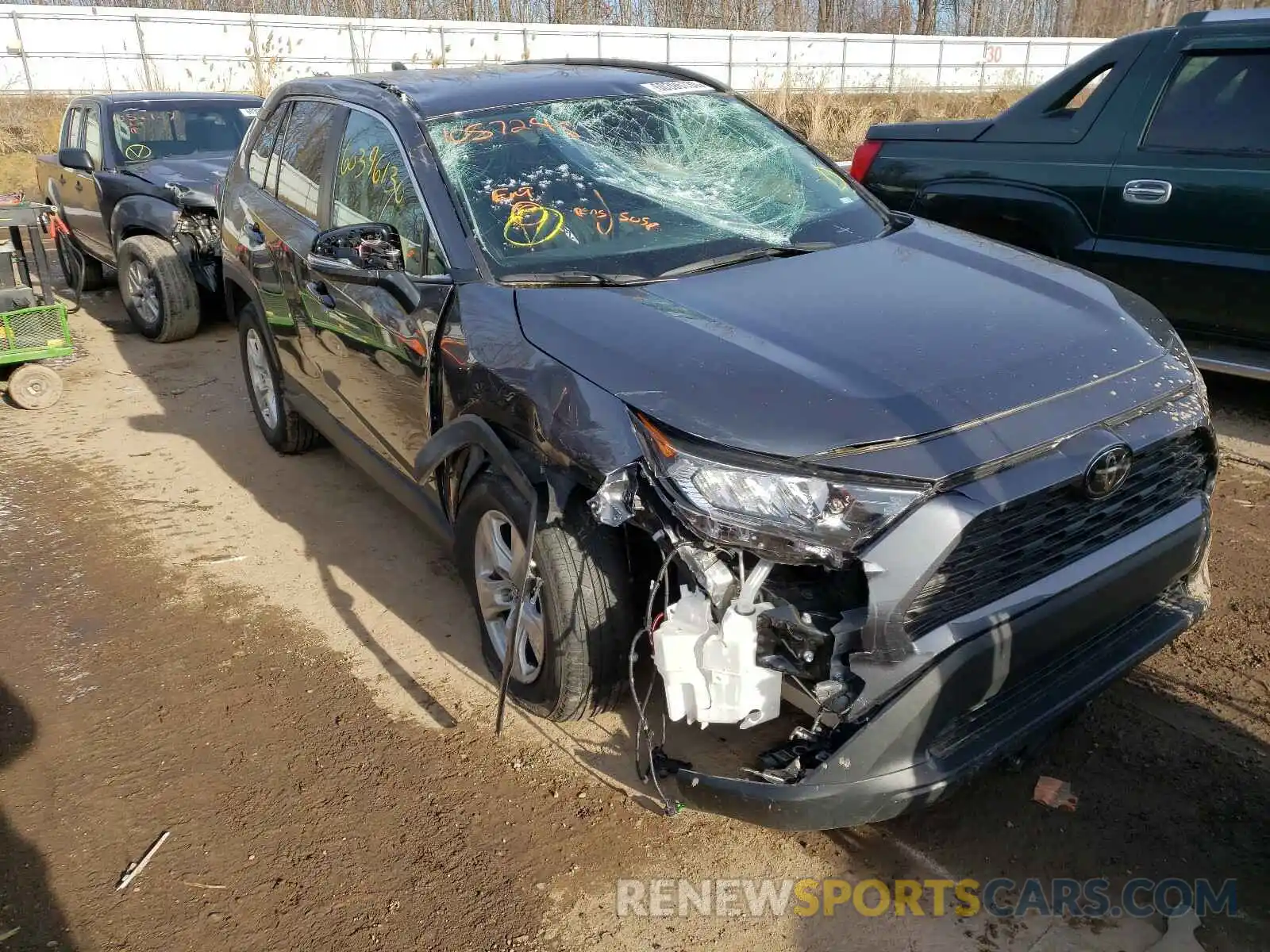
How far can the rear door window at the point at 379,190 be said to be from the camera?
3.37 meters

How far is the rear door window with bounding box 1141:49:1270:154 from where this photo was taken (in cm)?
487

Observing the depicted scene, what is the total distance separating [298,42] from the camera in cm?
2591

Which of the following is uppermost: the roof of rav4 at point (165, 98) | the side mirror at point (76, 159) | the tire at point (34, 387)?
the roof of rav4 at point (165, 98)

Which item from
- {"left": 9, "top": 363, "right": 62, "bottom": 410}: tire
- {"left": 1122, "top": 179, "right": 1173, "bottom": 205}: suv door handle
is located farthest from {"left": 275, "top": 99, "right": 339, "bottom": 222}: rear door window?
{"left": 1122, "top": 179, "right": 1173, "bottom": 205}: suv door handle

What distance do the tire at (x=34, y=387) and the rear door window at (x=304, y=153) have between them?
269cm

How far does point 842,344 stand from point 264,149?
11.5 ft

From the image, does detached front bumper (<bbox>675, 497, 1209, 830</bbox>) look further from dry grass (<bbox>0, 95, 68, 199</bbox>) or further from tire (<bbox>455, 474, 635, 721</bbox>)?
dry grass (<bbox>0, 95, 68, 199</bbox>)

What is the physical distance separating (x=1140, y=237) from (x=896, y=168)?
1.49 metres

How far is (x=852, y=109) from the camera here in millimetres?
18844

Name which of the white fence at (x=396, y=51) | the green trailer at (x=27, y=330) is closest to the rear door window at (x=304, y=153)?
the green trailer at (x=27, y=330)

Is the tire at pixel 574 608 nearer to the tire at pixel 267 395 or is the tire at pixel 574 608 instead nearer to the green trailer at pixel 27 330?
the tire at pixel 267 395

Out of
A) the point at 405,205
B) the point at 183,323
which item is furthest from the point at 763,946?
the point at 183,323

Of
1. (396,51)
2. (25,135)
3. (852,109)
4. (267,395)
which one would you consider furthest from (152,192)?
(396,51)

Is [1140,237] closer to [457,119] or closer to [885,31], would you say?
[457,119]
